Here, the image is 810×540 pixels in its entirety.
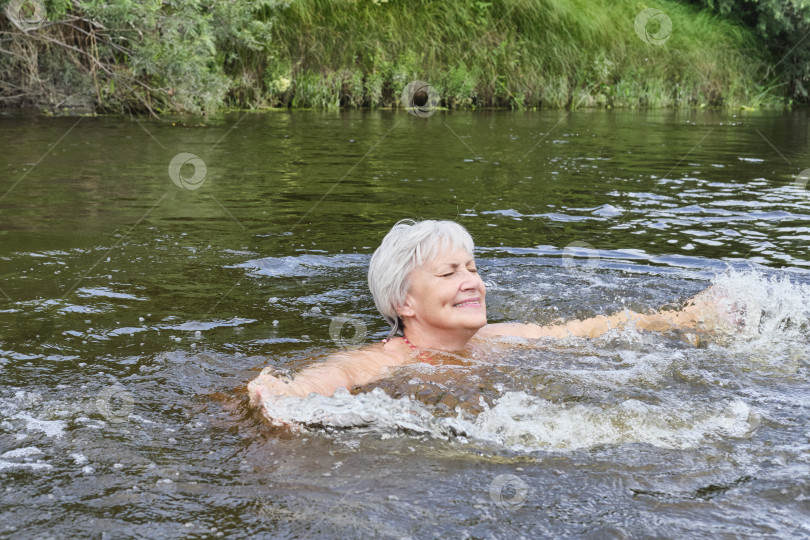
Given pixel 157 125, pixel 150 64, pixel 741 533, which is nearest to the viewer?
pixel 741 533

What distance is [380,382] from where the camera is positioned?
404cm

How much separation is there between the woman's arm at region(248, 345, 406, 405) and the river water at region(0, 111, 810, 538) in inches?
3.4

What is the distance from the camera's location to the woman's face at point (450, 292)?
13.8ft

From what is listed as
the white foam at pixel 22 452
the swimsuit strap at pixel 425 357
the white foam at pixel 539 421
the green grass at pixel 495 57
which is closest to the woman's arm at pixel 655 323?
the swimsuit strap at pixel 425 357

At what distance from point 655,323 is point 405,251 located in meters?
1.65

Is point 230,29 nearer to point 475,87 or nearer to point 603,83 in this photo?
point 475,87

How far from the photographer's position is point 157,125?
15.5 m

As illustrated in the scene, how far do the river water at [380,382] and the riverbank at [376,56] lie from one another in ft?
16.4

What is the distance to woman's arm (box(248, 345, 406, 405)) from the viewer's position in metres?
3.59

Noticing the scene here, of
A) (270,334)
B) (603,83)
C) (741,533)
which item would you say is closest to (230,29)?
(603,83)

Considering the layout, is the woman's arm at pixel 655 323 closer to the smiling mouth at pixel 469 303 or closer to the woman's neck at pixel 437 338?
the woman's neck at pixel 437 338

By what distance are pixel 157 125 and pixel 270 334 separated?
11465mm

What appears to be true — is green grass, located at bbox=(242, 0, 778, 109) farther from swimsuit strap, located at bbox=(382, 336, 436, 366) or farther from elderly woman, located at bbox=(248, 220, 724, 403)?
swimsuit strap, located at bbox=(382, 336, 436, 366)

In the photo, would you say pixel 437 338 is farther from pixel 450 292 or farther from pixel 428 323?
pixel 450 292
